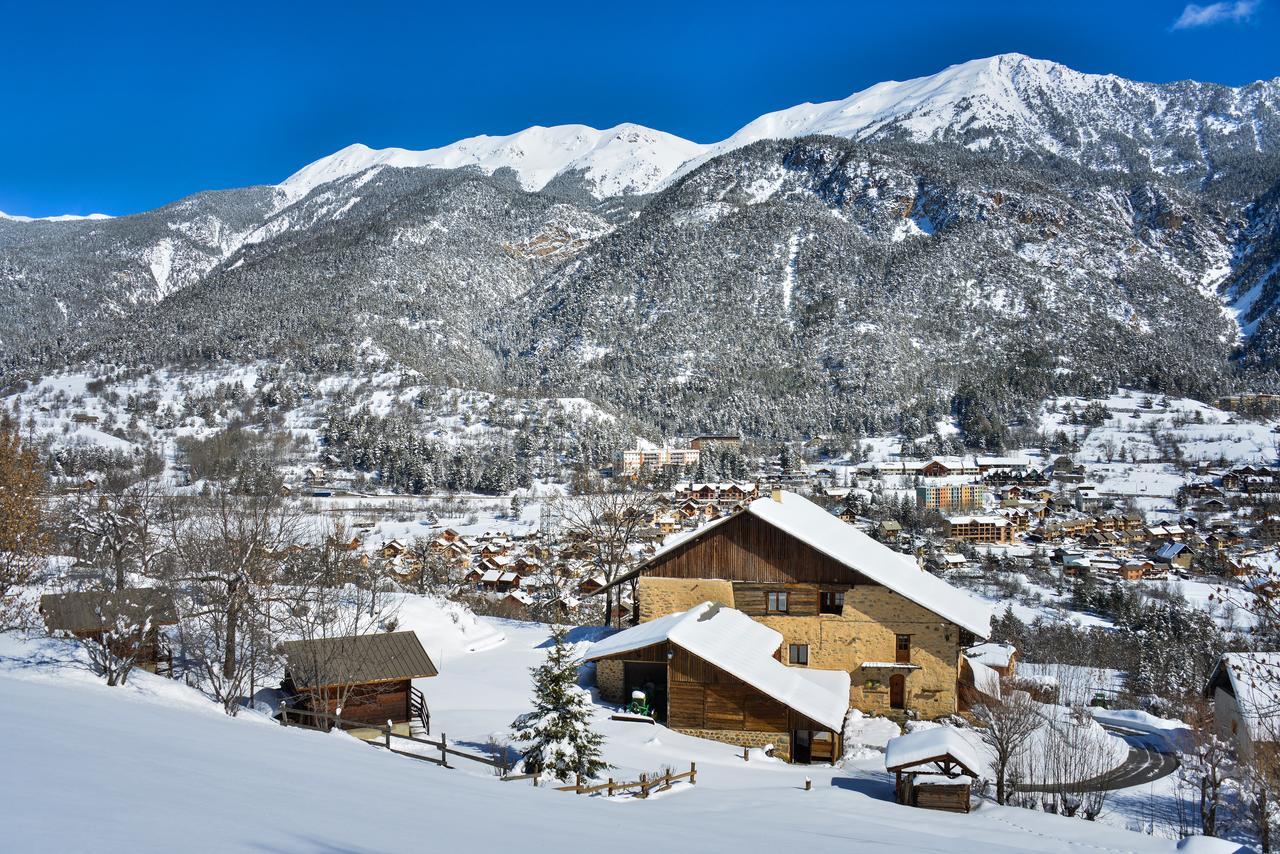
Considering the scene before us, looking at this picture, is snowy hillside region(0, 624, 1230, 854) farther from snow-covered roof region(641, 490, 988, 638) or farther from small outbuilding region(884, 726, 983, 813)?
snow-covered roof region(641, 490, 988, 638)

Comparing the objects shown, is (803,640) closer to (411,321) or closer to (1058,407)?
(1058,407)

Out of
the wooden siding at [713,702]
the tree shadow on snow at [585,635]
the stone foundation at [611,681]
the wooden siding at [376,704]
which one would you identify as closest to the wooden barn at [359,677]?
the wooden siding at [376,704]

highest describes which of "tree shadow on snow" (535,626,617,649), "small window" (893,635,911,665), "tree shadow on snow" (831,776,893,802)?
"small window" (893,635,911,665)

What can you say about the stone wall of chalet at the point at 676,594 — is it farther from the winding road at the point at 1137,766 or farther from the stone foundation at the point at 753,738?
the winding road at the point at 1137,766

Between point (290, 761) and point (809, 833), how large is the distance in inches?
224

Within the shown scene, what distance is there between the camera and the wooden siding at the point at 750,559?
934 inches

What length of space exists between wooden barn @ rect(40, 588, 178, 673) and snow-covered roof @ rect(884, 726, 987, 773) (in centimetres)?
1488

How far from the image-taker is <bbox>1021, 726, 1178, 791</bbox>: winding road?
18484 millimetres

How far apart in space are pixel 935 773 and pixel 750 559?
31.7 ft

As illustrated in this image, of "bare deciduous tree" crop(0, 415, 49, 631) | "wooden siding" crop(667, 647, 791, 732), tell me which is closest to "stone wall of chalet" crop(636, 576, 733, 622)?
"wooden siding" crop(667, 647, 791, 732)

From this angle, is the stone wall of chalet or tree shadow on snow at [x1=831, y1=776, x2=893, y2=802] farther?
the stone wall of chalet

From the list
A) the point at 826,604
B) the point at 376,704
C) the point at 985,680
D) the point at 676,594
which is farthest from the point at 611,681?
the point at 985,680

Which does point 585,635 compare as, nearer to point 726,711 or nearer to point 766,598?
point 766,598

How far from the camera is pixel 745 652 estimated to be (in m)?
20.3
